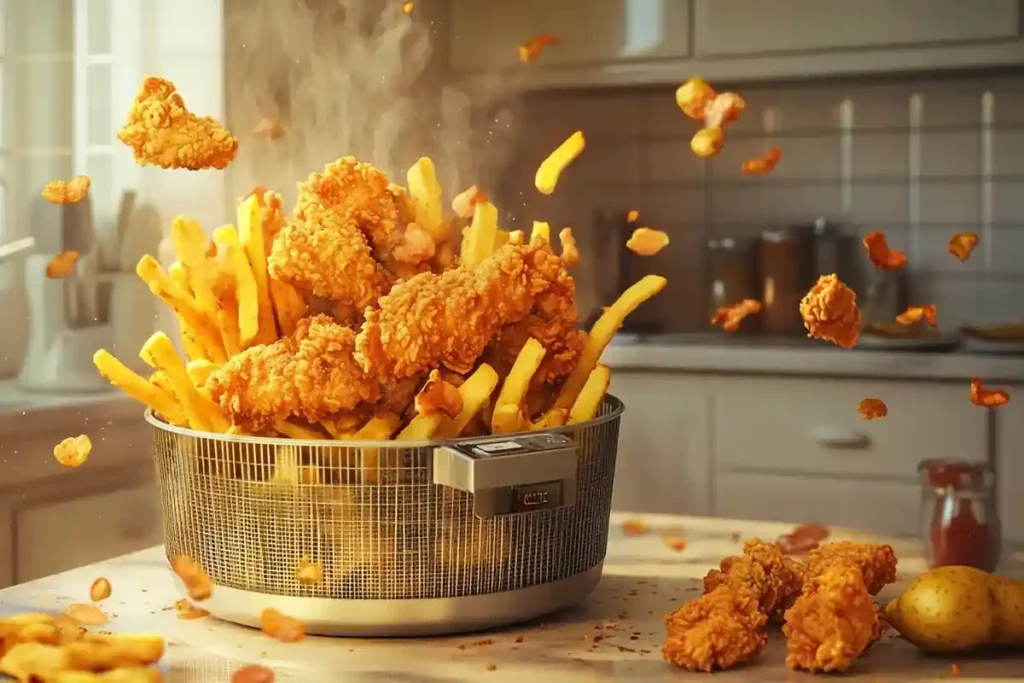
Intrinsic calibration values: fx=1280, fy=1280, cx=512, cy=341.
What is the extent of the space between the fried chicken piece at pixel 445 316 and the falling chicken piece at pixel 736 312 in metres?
2.13

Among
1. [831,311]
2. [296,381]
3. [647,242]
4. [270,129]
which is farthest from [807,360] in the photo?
[296,381]

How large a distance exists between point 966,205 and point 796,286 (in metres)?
0.43

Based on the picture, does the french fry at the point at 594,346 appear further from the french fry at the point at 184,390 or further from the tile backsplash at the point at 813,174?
the tile backsplash at the point at 813,174

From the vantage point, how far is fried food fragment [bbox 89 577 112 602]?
1023 mm

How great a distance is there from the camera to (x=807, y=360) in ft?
8.28

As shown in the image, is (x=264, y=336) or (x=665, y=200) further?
(x=665, y=200)

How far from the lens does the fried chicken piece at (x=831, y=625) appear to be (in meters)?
0.82

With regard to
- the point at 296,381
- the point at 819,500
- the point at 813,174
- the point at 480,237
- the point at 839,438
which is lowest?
the point at 819,500

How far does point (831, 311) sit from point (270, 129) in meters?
0.96

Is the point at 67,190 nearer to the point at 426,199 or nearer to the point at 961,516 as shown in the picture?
the point at 426,199

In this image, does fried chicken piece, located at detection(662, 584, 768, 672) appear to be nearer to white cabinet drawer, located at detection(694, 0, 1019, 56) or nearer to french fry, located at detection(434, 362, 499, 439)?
french fry, located at detection(434, 362, 499, 439)

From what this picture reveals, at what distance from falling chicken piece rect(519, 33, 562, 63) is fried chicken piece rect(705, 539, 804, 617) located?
2.18 metres

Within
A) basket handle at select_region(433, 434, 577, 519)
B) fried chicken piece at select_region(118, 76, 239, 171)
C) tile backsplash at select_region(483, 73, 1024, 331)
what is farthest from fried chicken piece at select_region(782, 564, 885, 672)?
tile backsplash at select_region(483, 73, 1024, 331)

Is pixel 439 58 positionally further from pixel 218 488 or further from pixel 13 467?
pixel 218 488
